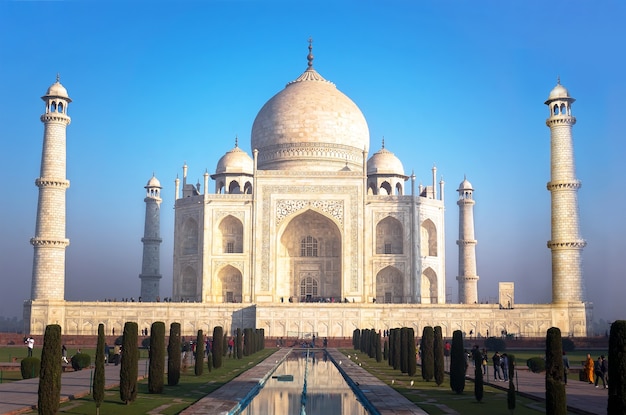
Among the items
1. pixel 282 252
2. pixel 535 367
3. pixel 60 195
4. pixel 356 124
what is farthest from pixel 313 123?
pixel 535 367

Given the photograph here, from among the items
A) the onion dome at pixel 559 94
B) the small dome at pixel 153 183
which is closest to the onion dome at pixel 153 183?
the small dome at pixel 153 183

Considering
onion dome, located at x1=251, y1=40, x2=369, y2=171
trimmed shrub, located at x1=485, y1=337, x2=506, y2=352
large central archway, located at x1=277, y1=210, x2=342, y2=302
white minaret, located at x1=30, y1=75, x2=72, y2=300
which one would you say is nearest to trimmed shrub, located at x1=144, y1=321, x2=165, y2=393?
trimmed shrub, located at x1=485, y1=337, x2=506, y2=352

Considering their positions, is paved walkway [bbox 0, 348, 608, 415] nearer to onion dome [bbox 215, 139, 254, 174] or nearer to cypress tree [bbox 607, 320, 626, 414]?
cypress tree [bbox 607, 320, 626, 414]

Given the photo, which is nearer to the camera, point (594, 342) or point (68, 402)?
point (68, 402)

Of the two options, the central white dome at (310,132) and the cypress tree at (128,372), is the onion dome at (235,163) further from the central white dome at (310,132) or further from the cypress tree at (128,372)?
the cypress tree at (128,372)

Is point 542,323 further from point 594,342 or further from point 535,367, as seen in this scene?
point 535,367
